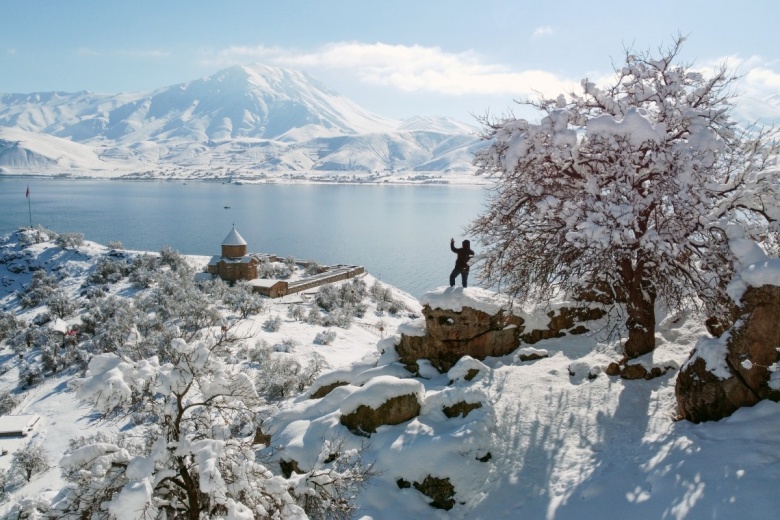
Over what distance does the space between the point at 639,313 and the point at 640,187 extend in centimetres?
255

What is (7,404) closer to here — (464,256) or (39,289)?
(39,289)

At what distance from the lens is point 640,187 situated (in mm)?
9617

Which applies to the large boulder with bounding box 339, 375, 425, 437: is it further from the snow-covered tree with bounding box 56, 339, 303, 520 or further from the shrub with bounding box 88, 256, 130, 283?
the shrub with bounding box 88, 256, 130, 283

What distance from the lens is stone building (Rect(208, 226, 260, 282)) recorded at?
40281mm

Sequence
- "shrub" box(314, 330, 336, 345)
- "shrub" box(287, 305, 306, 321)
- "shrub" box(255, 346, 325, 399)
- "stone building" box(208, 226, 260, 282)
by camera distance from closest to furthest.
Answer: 1. "shrub" box(255, 346, 325, 399)
2. "shrub" box(314, 330, 336, 345)
3. "shrub" box(287, 305, 306, 321)
4. "stone building" box(208, 226, 260, 282)

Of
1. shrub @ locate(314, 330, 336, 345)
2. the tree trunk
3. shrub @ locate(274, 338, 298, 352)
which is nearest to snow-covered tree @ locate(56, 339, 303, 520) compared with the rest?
the tree trunk

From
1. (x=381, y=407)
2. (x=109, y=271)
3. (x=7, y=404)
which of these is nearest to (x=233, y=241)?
(x=109, y=271)

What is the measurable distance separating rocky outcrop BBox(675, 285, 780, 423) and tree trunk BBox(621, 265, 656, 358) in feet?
7.11

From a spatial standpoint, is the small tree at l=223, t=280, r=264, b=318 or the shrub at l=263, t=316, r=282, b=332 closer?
the shrub at l=263, t=316, r=282, b=332

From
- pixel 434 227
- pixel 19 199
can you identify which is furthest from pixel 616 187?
pixel 19 199

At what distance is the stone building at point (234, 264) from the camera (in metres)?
40.3

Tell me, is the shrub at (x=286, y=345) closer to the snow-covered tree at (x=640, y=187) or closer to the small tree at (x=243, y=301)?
the small tree at (x=243, y=301)

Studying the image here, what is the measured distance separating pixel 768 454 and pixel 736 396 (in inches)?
47.9

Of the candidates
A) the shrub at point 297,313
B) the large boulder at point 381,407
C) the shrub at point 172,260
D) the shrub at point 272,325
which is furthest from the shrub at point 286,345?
the shrub at point 172,260
